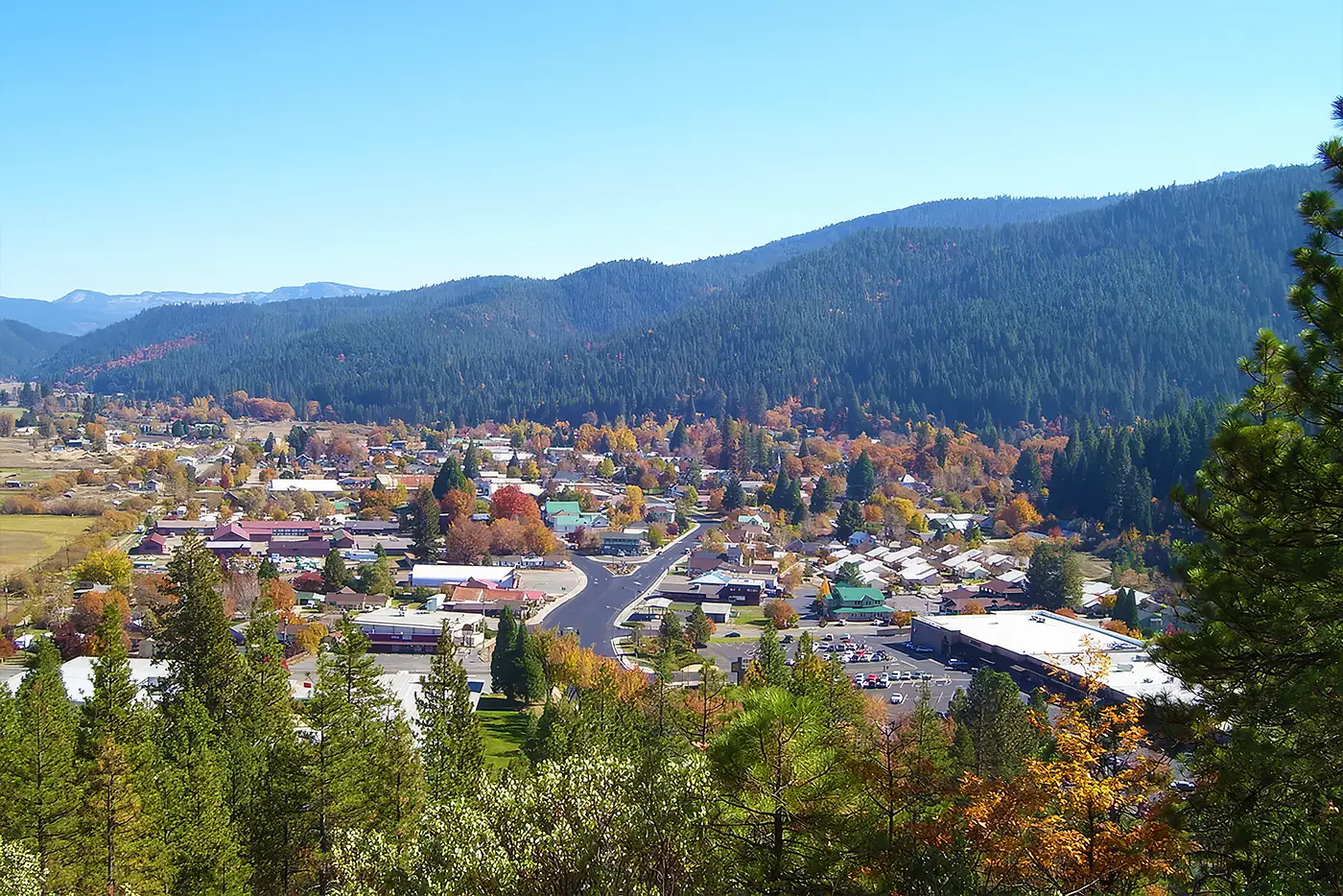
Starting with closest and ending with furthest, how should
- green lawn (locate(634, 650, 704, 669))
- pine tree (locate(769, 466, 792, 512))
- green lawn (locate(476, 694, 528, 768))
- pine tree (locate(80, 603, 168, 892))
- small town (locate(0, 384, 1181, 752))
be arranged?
pine tree (locate(80, 603, 168, 892)) < green lawn (locate(476, 694, 528, 768)) < green lawn (locate(634, 650, 704, 669)) < small town (locate(0, 384, 1181, 752)) < pine tree (locate(769, 466, 792, 512))

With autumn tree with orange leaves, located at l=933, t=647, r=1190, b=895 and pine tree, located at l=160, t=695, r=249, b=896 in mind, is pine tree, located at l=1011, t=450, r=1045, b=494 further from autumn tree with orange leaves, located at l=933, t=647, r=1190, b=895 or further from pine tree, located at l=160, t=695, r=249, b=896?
autumn tree with orange leaves, located at l=933, t=647, r=1190, b=895

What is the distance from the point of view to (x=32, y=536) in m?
51.2

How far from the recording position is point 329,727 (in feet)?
48.6

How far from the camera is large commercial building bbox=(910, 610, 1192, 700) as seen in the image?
29.1 m

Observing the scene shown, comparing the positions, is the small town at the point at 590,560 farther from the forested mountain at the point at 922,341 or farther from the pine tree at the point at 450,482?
the forested mountain at the point at 922,341

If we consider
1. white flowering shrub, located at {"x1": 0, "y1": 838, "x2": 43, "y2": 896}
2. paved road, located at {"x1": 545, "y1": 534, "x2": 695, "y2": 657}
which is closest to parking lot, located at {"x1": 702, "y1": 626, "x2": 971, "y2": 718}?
paved road, located at {"x1": 545, "y1": 534, "x2": 695, "y2": 657}

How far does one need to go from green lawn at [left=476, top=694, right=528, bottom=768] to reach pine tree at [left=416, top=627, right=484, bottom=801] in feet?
19.8

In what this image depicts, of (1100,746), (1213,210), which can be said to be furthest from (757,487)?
(1213,210)

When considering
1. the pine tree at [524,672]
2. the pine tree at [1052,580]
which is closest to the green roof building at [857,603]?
the pine tree at [1052,580]

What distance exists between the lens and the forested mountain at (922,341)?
350 feet

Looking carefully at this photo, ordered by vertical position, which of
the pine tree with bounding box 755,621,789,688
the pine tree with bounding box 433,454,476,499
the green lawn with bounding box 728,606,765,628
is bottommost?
the green lawn with bounding box 728,606,765,628

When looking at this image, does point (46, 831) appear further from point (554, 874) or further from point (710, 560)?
point (710, 560)

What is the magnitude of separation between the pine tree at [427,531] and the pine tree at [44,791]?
38.8 meters

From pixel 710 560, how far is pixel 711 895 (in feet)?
147
